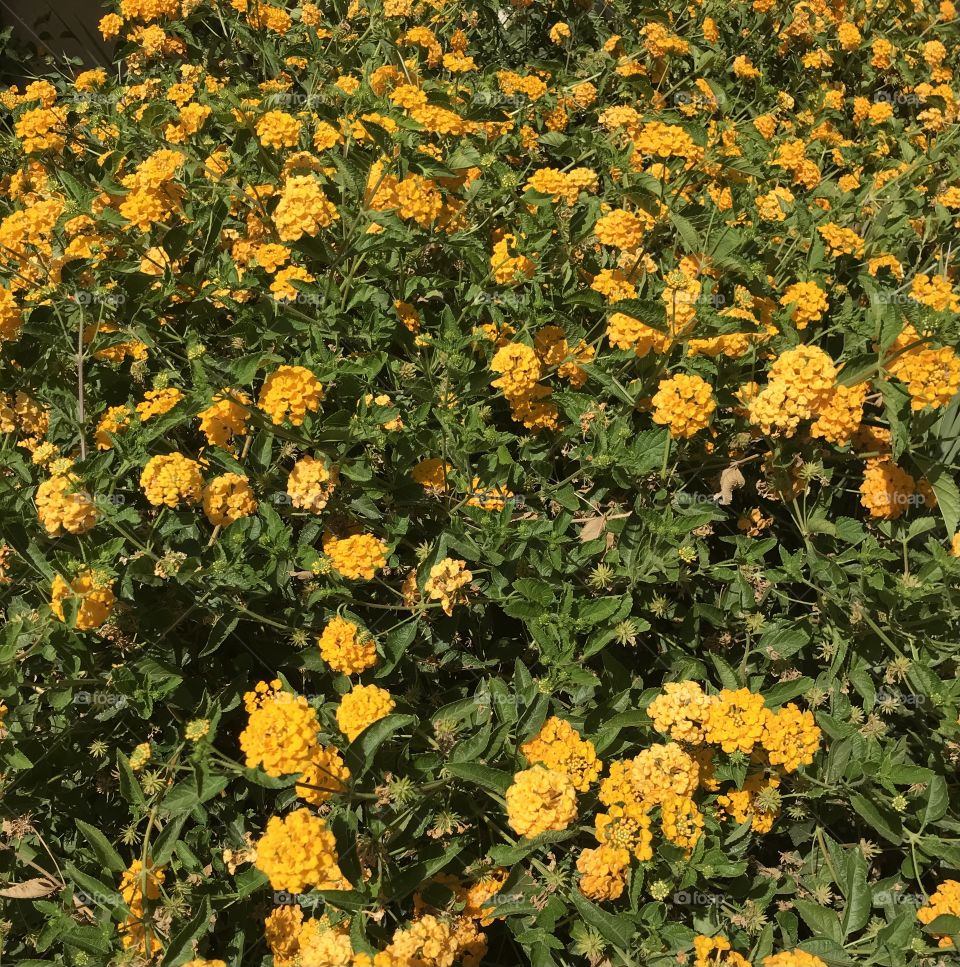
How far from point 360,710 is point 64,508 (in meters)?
0.88

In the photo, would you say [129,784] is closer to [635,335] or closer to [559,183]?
[635,335]

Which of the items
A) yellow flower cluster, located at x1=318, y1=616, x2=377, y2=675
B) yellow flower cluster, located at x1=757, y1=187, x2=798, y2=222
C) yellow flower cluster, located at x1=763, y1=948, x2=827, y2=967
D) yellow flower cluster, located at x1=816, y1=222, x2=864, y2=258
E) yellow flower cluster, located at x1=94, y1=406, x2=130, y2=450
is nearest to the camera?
yellow flower cluster, located at x1=763, y1=948, x2=827, y2=967

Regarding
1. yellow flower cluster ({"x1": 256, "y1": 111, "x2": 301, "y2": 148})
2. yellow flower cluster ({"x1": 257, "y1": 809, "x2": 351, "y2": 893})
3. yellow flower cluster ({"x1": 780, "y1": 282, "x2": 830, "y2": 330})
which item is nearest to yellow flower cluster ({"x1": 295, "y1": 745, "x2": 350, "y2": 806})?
yellow flower cluster ({"x1": 257, "y1": 809, "x2": 351, "y2": 893})

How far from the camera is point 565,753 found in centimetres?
201

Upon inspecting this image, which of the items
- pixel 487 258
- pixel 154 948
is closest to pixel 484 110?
pixel 487 258

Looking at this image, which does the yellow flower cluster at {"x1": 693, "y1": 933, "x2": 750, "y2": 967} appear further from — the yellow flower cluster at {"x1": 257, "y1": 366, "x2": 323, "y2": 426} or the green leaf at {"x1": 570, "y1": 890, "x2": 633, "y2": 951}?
the yellow flower cluster at {"x1": 257, "y1": 366, "x2": 323, "y2": 426}

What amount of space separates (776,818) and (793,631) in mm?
530

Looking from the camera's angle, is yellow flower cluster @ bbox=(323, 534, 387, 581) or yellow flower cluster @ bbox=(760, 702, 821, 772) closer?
yellow flower cluster @ bbox=(760, 702, 821, 772)

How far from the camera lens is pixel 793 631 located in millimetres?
2471

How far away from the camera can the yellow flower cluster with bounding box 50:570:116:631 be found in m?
2.02

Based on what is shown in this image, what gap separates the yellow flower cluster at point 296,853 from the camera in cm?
173

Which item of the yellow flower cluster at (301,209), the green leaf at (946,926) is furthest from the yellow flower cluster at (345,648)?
the green leaf at (946,926)

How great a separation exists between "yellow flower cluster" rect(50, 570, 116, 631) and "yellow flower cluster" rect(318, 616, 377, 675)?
1.79 ft

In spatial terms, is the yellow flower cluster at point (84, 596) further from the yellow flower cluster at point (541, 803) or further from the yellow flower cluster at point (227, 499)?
the yellow flower cluster at point (541, 803)
